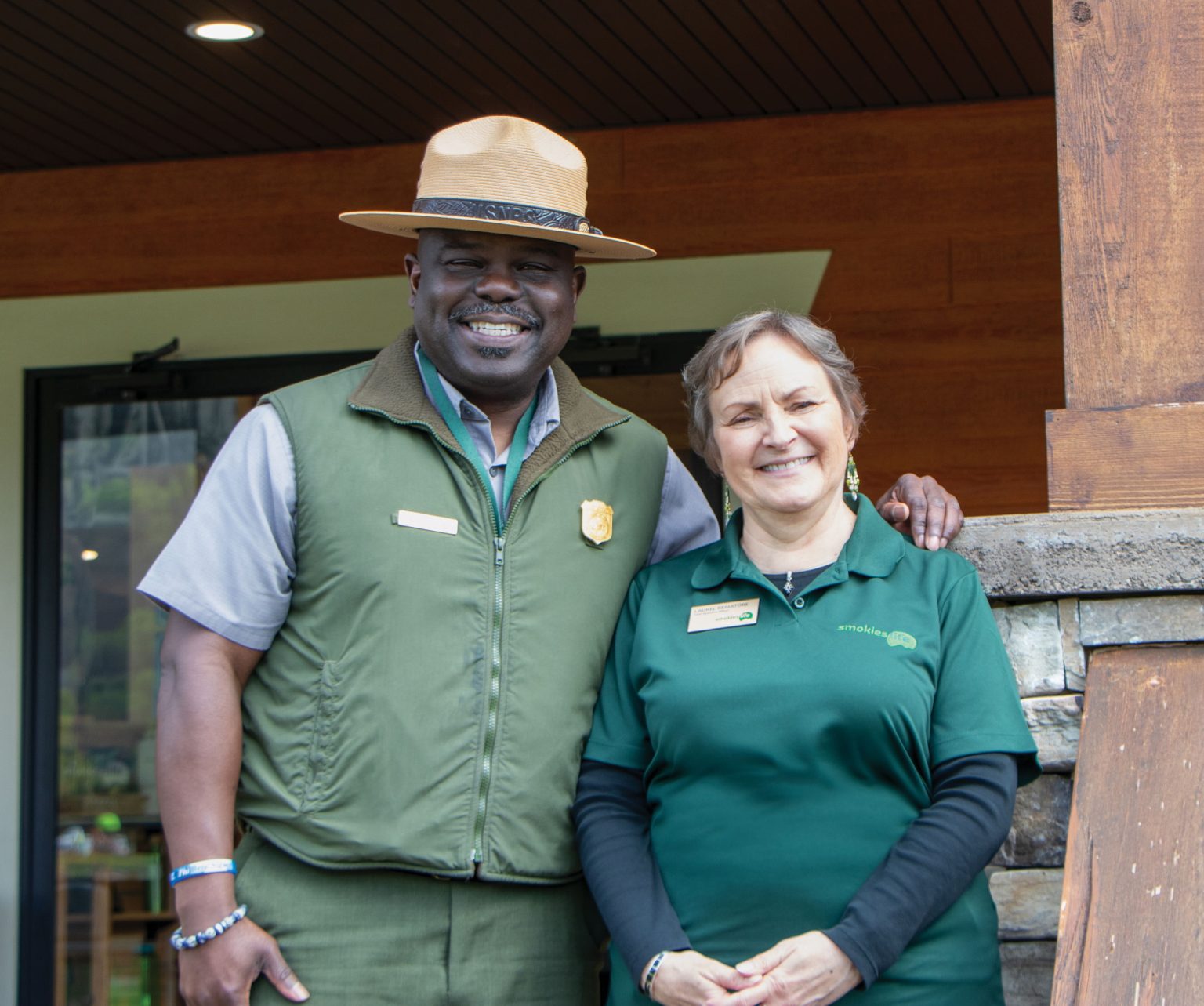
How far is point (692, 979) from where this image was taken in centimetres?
223

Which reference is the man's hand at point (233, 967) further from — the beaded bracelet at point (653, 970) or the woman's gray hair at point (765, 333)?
the woman's gray hair at point (765, 333)

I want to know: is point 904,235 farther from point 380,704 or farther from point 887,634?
point 380,704

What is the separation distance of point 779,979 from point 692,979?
0.40 ft

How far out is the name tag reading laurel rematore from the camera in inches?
94.4

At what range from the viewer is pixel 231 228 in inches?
229

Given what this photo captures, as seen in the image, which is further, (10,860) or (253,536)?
(10,860)

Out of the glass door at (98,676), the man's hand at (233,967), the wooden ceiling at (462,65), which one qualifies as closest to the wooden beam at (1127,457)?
the man's hand at (233,967)

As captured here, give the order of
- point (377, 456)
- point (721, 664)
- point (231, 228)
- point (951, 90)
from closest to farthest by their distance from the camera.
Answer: point (721, 664)
point (377, 456)
point (951, 90)
point (231, 228)

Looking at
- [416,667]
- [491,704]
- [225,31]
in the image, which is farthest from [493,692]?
[225,31]

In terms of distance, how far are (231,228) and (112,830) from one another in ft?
7.10

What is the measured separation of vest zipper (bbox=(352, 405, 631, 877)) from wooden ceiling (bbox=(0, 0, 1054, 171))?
232 centimetres

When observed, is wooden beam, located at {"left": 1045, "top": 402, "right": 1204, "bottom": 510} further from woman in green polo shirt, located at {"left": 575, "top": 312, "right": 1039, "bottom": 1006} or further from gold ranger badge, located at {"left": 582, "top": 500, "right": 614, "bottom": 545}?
gold ranger badge, located at {"left": 582, "top": 500, "right": 614, "bottom": 545}

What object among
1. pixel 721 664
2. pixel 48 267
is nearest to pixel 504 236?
pixel 721 664

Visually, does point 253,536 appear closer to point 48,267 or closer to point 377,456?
point 377,456
